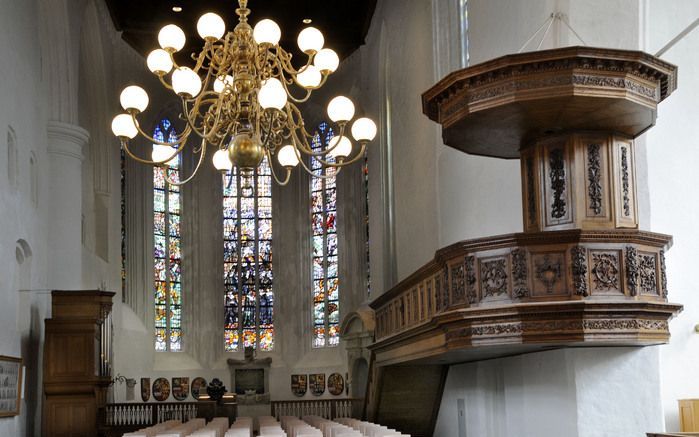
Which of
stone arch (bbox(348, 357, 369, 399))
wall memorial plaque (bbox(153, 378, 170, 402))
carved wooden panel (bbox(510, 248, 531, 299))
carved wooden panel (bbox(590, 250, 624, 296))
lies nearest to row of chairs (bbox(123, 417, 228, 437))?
carved wooden panel (bbox(510, 248, 531, 299))

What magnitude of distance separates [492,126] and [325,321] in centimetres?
1742

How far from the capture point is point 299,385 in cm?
2609

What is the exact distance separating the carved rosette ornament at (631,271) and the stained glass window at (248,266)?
18647 millimetres

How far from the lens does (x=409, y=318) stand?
14.0 metres

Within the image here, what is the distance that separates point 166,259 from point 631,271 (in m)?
19.5

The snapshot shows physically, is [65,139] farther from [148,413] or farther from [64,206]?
[148,413]

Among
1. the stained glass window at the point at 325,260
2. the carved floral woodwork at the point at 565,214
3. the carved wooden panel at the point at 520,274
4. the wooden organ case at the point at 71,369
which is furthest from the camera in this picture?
the stained glass window at the point at 325,260

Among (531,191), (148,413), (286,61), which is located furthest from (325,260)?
(531,191)

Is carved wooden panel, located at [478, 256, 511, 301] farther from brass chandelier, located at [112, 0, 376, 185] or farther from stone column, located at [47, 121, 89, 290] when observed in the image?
stone column, located at [47, 121, 89, 290]

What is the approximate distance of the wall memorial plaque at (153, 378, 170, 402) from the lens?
25328 millimetres

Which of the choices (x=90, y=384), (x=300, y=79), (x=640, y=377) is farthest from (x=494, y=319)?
(x=90, y=384)

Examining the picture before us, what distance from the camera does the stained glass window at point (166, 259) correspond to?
26.4 metres

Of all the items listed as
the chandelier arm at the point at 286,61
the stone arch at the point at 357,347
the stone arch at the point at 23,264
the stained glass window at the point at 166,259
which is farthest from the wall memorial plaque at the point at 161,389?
the chandelier arm at the point at 286,61

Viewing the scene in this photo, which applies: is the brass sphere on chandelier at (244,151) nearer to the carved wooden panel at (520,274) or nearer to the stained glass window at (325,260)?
the carved wooden panel at (520,274)
